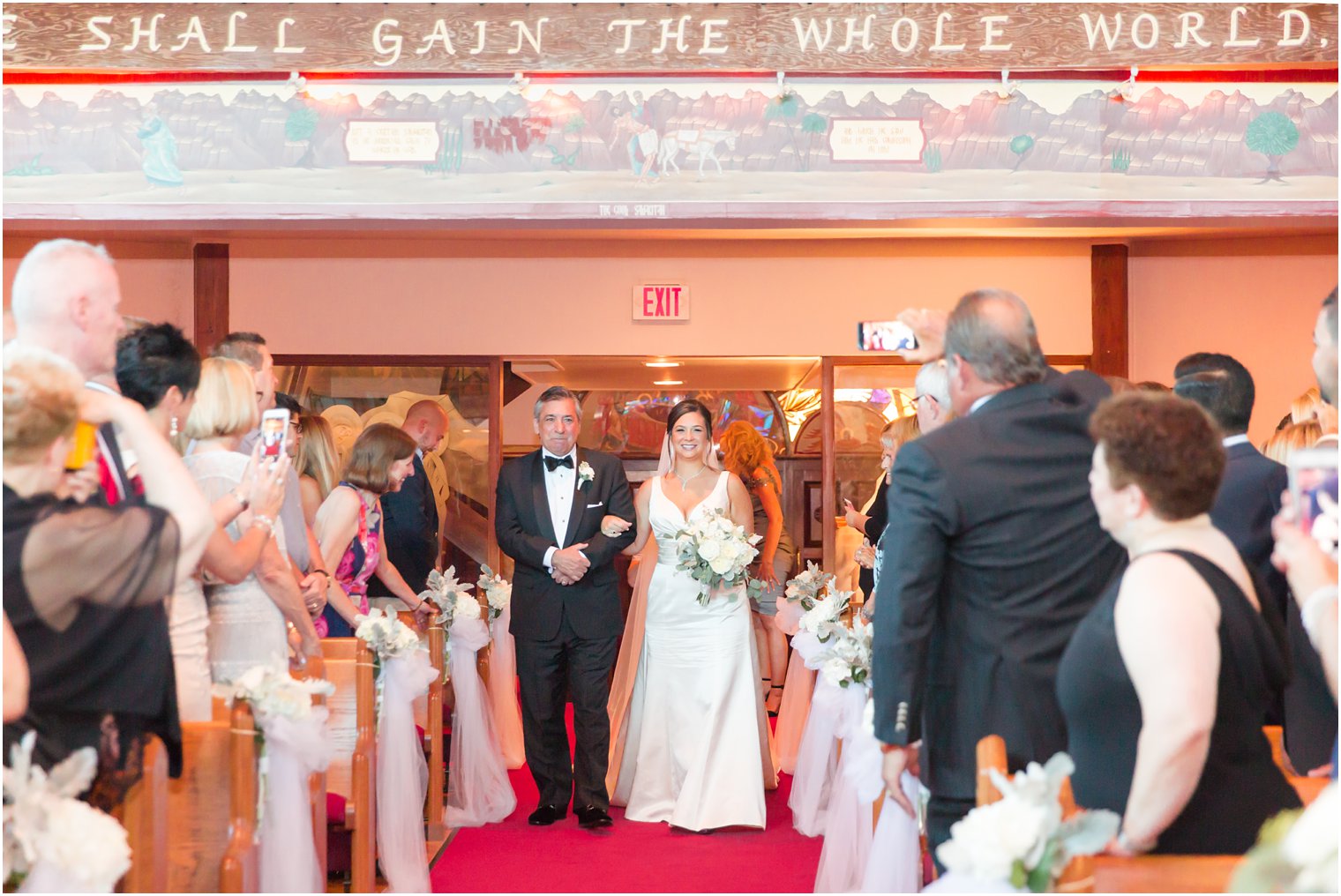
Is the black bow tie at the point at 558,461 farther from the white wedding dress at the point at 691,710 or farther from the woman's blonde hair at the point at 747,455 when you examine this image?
the woman's blonde hair at the point at 747,455

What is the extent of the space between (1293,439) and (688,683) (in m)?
3.07

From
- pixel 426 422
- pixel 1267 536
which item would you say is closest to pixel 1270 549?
pixel 1267 536

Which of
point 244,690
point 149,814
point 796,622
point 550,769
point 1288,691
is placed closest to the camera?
point 149,814

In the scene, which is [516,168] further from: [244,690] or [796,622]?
[244,690]

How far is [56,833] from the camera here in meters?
2.14

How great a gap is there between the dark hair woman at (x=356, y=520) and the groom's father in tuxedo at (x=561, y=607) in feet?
2.80

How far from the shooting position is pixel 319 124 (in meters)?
6.14

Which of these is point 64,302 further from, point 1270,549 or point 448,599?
point 448,599

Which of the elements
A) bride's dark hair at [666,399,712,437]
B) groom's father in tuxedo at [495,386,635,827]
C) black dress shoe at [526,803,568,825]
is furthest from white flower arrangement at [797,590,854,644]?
black dress shoe at [526,803,568,825]

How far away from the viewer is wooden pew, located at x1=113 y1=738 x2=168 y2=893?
2.47m

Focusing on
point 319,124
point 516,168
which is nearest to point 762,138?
point 516,168

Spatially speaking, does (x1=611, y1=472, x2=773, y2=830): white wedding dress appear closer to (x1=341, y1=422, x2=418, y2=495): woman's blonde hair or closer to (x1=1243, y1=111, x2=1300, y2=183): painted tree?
(x1=341, y1=422, x2=418, y2=495): woman's blonde hair

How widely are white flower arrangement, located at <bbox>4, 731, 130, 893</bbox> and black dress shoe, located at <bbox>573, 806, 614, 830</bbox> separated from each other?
12.5 feet

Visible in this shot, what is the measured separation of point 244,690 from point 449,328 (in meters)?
5.92
